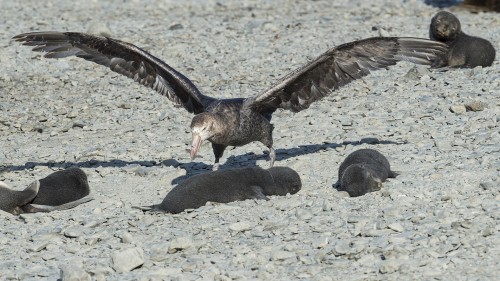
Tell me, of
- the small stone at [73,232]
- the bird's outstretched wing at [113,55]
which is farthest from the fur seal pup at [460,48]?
the small stone at [73,232]

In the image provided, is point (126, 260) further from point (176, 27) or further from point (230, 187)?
point (176, 27)

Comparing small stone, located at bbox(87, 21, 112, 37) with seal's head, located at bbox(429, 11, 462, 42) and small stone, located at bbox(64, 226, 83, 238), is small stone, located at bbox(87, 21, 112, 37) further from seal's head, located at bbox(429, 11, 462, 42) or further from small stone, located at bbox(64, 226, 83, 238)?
small stone, located at bbox(64, 226, 83, 238)

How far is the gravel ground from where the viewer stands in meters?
8.08

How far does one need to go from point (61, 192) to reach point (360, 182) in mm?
3006

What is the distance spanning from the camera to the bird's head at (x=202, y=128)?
1016 cm

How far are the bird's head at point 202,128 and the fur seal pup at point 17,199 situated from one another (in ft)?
5.23

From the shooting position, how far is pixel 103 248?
8.77 m

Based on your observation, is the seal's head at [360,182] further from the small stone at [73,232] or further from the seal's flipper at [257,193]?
the small stone at [73,232]

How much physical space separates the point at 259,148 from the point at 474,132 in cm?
264

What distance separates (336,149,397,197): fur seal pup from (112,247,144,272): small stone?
2389mm

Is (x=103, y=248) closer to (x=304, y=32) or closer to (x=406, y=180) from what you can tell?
(x=406, y=180)

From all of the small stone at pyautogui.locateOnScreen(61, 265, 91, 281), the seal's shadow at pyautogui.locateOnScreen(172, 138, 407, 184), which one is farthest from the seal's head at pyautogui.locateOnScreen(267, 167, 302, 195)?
the small stone at pyautogui.locateOnScreen(61, 265, 91, 281)

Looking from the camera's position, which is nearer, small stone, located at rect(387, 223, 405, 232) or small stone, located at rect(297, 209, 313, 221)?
small stone, located at rect(387, 223, 405, 232)

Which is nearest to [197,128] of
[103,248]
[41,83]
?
[103,248]
